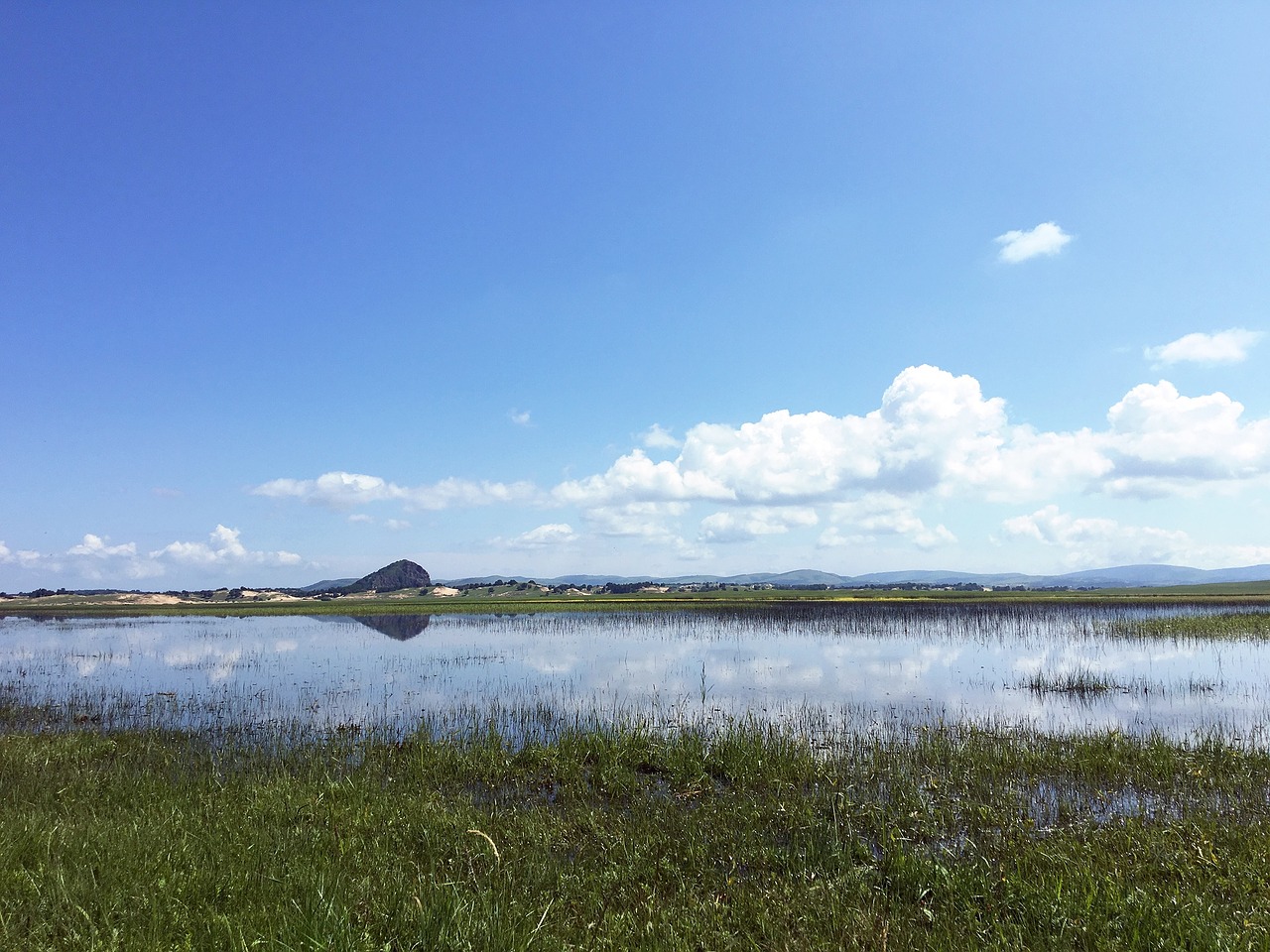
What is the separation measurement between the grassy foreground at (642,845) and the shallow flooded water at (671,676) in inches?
175

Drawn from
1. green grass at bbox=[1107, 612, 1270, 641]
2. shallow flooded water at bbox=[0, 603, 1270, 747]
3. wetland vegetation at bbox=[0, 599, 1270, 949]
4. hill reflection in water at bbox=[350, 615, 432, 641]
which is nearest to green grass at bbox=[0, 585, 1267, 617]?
hill reflection in water at bbox=[350, 615, 432, 641]

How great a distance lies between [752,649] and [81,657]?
4351 cm

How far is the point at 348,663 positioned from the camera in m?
36.1

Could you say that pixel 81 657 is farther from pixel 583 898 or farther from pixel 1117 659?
pixel 1117 659

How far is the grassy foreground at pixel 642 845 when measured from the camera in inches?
264

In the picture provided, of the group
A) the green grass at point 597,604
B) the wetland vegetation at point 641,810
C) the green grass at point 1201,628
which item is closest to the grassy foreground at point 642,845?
the wetland vegetation at point 641,810

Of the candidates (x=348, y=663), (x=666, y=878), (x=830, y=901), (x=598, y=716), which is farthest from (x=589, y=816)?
(x=348, y=663)

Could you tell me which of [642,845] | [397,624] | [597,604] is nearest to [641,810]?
[642,845]

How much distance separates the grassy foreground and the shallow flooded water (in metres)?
4.44

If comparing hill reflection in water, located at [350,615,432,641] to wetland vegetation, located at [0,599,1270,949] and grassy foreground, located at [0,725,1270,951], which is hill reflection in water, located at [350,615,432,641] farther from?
grassy foreground, located at [0,725,1270,951]

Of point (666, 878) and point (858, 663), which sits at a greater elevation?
point (666, 878)

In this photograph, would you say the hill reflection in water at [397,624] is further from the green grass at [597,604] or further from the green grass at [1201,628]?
the green grass at [1201,628]

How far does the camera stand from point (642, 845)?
1009cm

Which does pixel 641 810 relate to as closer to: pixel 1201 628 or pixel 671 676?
pixel 671 676
